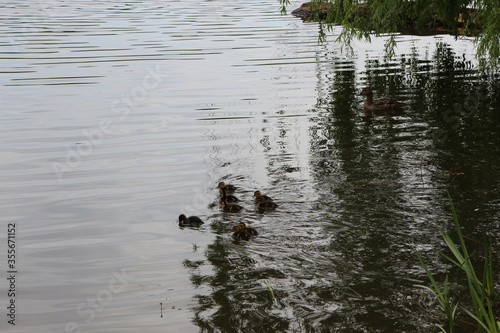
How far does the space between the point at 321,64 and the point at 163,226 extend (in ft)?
43.3

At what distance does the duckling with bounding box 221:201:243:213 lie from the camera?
913cm

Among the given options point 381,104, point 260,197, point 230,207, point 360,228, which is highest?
point 381,104

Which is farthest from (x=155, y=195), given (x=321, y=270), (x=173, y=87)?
(x=173, y=87)

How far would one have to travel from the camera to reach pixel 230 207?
30.1ft

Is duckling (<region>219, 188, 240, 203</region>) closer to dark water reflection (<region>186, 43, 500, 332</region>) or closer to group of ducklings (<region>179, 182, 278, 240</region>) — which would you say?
group of ducklings (<region>179, 182, 278, 240</region>)

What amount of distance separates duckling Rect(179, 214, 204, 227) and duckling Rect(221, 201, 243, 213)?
0.46 metres

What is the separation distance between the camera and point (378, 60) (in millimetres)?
21953

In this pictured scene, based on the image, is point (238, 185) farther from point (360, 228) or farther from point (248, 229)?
point (360, 228)

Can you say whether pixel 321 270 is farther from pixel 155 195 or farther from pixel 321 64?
pixel 321 64

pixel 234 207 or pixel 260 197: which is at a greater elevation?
pixel 260 197

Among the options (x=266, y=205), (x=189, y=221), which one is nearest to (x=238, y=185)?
(x=266, y=205)

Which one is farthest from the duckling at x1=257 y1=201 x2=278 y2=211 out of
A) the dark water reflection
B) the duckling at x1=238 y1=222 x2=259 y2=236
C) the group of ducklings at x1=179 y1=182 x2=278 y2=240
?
the duckling at x1=238 y1=222 x2=259 y2=236

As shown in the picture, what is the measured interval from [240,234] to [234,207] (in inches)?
39.0

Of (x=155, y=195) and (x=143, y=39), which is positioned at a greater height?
(x=143, y=39)
